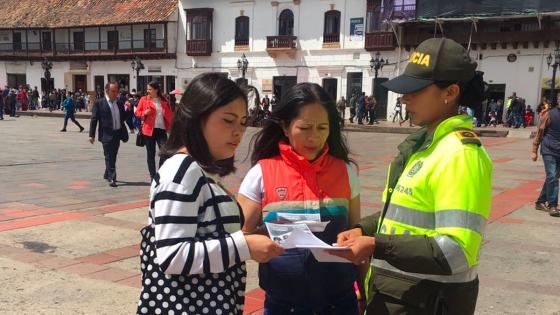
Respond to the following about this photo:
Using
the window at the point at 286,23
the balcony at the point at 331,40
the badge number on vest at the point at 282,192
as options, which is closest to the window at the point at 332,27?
the balcony at the point at 331,40

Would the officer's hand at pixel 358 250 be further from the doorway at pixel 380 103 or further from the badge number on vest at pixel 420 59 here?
the doorway at pixel 380 103

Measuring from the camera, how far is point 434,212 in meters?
1.63

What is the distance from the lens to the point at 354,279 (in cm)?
212

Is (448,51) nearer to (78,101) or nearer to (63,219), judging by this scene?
(63,219)

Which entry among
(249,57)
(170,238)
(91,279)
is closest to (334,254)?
(170,238)

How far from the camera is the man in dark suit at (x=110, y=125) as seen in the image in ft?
28.2

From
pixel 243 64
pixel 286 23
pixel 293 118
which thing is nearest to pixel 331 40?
pixel 286 23

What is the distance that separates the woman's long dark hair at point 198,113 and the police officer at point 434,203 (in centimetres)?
57

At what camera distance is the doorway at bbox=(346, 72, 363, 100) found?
102 ft

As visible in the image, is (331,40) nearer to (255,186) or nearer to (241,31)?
(241,31)

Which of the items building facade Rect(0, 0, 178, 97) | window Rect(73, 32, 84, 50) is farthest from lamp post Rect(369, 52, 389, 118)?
window Rect(73, 32, 84, 50)

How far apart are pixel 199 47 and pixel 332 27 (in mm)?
9836

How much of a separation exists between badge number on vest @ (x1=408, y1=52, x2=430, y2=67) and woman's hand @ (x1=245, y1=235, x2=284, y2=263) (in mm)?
793

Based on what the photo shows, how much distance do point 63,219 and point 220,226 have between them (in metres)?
5.10
